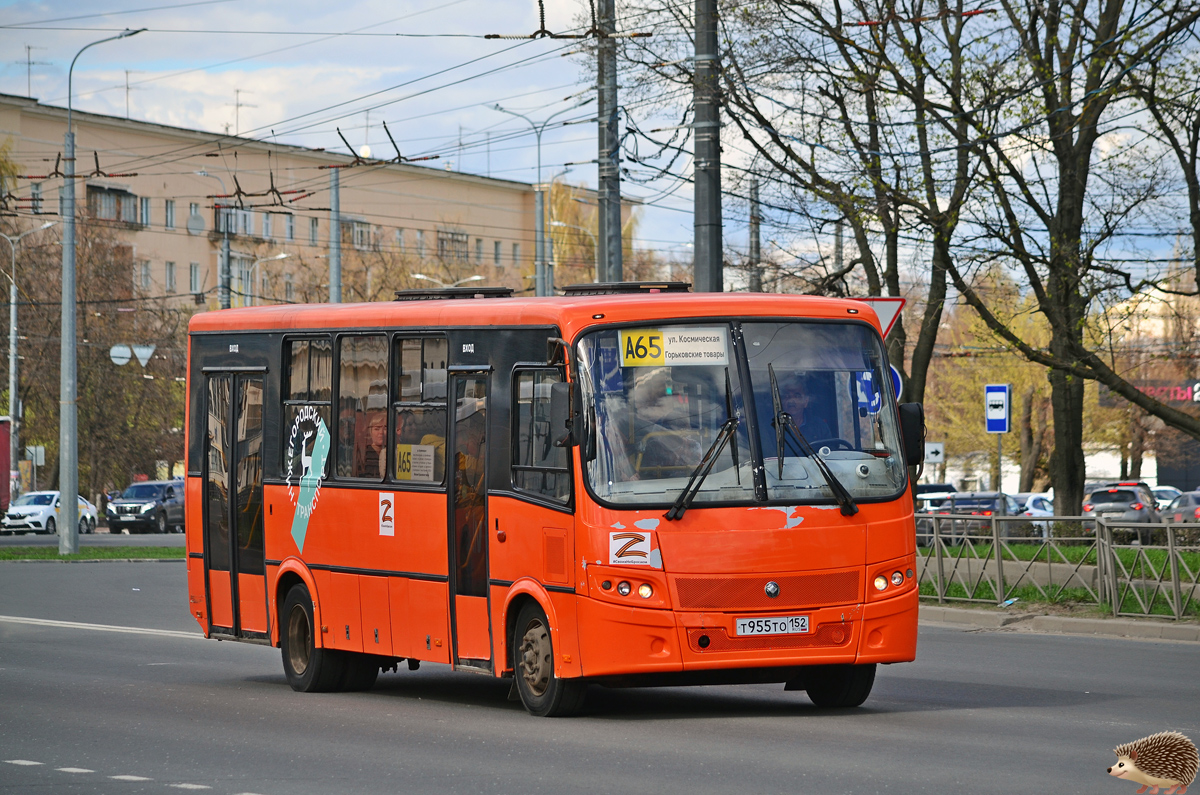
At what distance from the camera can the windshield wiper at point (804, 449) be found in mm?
11156

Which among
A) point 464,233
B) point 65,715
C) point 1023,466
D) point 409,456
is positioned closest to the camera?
point 65,715

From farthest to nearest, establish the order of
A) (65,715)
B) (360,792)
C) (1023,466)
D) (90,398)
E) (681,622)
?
(1023,466) → (90,398) → (65,715) → (681,622) → (360,792)

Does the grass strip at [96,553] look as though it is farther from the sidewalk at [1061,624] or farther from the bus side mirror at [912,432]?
the bus side mirror at [912,432]

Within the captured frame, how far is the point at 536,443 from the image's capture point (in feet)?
38.3

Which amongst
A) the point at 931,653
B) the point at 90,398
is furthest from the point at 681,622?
the point at 90,398

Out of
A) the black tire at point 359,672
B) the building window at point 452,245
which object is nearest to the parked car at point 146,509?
the building window at point 452,245

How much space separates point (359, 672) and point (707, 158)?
8.27 m

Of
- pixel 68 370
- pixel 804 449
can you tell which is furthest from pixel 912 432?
pixel 68 370

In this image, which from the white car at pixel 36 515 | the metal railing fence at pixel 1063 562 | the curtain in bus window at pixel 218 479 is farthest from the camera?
the white car at pixel 36 515

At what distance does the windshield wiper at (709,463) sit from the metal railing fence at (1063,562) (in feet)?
31.1

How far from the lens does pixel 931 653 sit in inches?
670

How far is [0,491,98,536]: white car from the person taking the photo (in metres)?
56.9

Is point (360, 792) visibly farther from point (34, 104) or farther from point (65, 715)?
point (34, 104)

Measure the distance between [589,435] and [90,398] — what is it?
188ft
